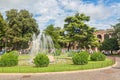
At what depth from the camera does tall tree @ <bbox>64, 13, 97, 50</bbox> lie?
166 ft

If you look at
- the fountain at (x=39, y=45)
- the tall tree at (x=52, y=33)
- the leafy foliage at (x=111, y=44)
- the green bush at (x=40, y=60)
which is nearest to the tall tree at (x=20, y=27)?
the tall tree at (x=52, y=33)

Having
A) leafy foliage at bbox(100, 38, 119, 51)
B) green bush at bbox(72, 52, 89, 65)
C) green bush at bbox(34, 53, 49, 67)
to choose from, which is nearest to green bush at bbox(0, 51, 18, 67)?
green bush at bbox(34, 53, 49, 67)

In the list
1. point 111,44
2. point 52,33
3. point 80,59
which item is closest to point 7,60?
point 80,59

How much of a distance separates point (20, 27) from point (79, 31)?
17.1m

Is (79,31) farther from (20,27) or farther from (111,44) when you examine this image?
(20,27)

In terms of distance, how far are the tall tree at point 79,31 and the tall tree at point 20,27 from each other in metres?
12.3

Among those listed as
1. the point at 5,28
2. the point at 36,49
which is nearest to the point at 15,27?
the point at 5,28

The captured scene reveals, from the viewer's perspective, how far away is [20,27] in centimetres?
5841

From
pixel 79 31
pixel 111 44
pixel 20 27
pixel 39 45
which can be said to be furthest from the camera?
pixel 111 44

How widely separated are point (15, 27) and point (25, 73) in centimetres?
4068

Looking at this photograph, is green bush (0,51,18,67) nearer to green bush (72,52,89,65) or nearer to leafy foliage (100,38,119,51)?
green bush (72,52,89,65)

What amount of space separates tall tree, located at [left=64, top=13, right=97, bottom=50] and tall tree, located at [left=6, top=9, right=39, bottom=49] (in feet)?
40.2

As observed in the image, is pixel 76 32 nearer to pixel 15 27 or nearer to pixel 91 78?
pixel 15 27

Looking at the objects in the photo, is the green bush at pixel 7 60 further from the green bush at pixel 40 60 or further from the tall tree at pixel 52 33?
the tall tree at pixel 52 33
